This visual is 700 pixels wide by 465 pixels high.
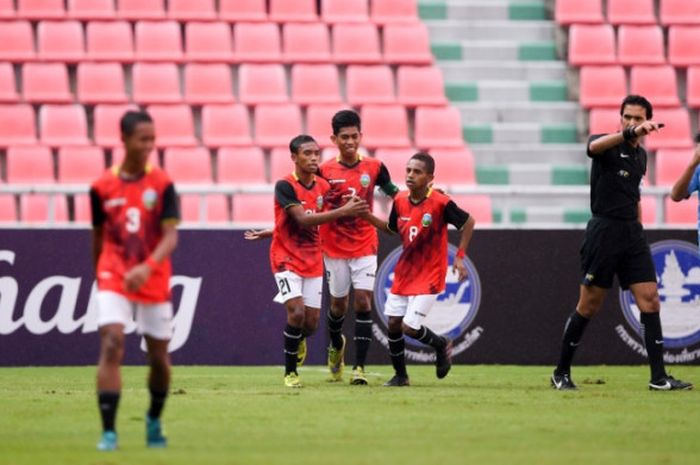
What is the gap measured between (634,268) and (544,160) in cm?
846

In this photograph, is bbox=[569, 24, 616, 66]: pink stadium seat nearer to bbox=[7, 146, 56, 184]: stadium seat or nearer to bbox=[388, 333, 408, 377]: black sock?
bbox=[7, 146, 56, 184]: stadium seat

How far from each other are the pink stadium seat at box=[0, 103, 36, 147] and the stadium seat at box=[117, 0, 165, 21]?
2.50 metres

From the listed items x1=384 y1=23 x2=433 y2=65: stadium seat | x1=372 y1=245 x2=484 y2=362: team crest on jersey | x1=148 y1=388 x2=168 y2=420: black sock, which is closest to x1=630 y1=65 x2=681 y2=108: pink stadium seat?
x1=384 y1=23 x2=433 y2=65: stadium seat

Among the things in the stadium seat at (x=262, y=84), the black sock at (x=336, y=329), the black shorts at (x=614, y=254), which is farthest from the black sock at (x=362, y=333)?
the stadium seat at (x=262, y=84)

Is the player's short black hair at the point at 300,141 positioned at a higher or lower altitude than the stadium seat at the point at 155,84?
lower

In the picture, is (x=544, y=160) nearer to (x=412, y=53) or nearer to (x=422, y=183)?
(x=412, y=53)

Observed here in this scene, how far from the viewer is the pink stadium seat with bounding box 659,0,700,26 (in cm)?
2227

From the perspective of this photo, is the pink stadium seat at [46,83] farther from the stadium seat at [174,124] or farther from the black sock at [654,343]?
the black sock at [654,343]

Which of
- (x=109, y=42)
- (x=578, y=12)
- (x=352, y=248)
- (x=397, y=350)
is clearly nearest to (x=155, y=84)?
(x=109, y=42)

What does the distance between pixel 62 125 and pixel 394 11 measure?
5395 mm

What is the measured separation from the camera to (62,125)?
62.4 feet

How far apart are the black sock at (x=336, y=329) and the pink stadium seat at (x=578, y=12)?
10.2m

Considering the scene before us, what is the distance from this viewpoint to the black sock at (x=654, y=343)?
12.2 metres

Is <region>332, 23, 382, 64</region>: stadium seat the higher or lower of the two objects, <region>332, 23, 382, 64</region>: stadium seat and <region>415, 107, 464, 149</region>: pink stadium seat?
the higher
